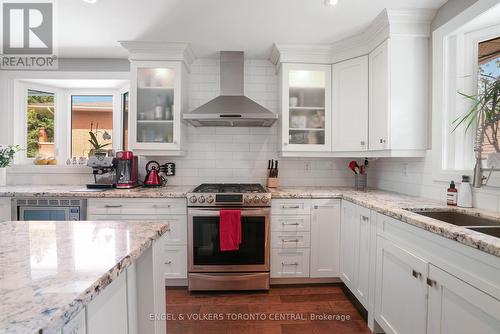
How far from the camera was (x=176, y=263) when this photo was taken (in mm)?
2635

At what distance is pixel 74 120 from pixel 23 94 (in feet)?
2.08

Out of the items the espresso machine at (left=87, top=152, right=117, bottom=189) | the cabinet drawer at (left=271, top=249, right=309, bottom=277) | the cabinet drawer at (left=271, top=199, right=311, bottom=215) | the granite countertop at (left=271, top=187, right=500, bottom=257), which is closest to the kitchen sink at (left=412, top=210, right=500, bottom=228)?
the granite countertop at (left=271, top=187, right=500, bottom=257)

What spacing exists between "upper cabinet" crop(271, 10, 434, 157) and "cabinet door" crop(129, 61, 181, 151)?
45.0 inches

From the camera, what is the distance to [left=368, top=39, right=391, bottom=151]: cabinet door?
7.61 feet

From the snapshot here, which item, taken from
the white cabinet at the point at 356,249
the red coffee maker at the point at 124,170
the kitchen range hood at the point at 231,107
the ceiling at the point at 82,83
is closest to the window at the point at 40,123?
the ceiling at the point at 82,83

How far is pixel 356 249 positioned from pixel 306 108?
4.94 ft

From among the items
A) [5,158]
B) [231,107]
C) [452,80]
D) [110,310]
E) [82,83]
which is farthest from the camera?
[82,83]

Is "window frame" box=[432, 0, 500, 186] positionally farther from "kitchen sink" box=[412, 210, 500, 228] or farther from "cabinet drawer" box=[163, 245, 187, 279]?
"cabinet drawer" box=[163, 245, 187, 279]

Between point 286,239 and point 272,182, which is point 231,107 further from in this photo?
point 286,239

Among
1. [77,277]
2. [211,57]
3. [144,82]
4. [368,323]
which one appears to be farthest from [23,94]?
[368,323]

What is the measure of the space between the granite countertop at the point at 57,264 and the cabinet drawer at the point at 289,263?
159 centimetres

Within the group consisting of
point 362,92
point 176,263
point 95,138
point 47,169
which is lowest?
point 176,263

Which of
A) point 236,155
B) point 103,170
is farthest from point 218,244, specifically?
point 103,170

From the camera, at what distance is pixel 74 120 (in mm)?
3479
